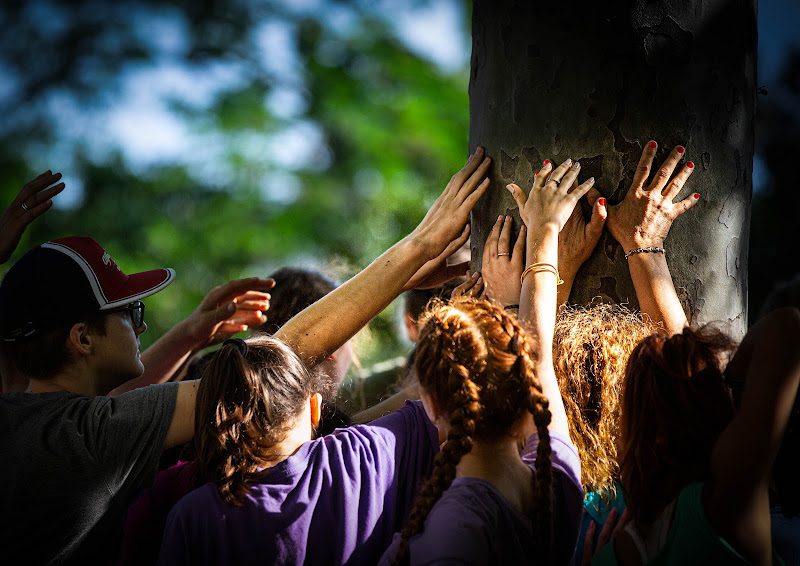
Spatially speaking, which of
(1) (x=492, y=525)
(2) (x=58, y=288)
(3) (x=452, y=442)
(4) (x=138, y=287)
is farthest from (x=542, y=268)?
(2) (x=58, y=288)

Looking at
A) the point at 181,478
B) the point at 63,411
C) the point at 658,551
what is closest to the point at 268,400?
the point at 181,478

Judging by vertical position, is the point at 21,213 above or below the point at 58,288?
above

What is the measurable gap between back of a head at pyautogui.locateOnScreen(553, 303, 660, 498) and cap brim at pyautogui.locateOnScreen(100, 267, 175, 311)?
113cm

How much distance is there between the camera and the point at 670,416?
1.29m

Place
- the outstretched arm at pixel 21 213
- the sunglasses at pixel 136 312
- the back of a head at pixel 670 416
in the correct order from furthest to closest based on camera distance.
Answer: the outstretched arm at pixel 21 213, the sunglasses at pixel 136 312, the back of a head at pixel 670 416

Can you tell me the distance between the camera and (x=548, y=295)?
1.65m

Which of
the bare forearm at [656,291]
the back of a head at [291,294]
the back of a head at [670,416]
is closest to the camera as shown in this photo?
the back of a head at [670,416]

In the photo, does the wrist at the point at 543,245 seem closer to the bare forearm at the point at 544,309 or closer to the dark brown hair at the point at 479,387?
the bare forearm at the point at 544,309

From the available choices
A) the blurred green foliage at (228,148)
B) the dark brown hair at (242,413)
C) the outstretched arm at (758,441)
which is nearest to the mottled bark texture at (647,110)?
the outstretched arm at (758,441)

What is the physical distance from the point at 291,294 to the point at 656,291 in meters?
1.45

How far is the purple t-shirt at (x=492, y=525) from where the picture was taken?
46.6 inches

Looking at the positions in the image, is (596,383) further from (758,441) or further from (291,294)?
(291,294)

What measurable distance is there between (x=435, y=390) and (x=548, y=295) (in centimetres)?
43

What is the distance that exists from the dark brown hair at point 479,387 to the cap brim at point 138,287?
0.89 meters
